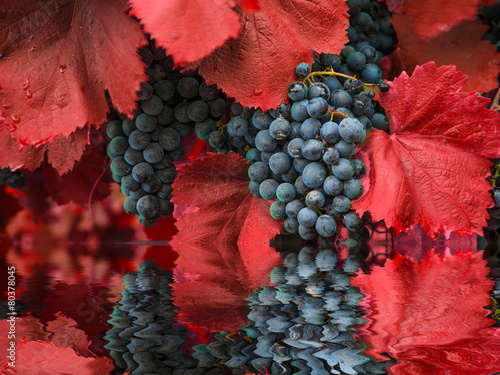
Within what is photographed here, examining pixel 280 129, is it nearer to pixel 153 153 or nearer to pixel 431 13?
pixel 153 153

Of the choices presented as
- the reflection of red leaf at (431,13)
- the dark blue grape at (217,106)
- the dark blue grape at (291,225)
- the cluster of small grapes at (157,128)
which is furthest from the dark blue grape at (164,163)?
the reflection of red leaf at (431,13)

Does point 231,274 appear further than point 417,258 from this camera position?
No

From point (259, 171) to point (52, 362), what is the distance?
0.43 m

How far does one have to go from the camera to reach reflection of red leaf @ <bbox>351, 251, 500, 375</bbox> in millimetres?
240

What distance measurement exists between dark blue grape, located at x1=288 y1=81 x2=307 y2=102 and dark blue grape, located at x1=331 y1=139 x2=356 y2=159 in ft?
0.26

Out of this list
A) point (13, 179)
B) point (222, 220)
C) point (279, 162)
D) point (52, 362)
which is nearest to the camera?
point (52, 362)

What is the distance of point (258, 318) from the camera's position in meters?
0.32

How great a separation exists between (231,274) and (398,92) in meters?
0.36

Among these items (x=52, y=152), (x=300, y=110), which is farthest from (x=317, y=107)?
(x=52, y=152)

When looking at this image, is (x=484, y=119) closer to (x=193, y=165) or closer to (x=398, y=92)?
(x=398, y=92)

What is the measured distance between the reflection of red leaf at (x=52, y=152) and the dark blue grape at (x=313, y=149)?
1.21ft

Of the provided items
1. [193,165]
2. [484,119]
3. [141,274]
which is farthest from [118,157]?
[484,119]

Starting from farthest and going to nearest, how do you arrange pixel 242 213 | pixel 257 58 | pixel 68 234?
pixel 68 234, pixel 242 213, pixel 257 58

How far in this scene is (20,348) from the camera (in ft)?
0.88
